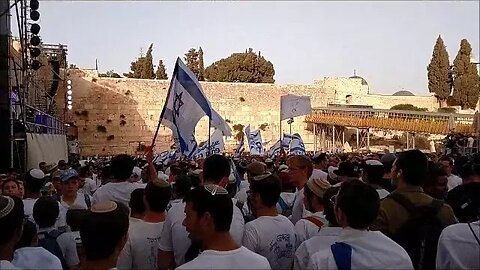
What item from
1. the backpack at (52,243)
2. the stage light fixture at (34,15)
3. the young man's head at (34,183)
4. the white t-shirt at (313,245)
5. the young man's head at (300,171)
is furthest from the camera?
the stage light fixture at (34,15)

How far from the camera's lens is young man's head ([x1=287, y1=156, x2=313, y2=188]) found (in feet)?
17.5

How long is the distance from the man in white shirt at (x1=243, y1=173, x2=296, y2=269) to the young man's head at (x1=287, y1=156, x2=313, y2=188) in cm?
152

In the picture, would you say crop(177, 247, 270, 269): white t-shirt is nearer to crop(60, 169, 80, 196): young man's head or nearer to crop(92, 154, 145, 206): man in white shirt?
crop(92, 154, 145, 206): man in white shirt

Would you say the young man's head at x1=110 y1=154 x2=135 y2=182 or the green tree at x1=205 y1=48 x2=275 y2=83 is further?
the green tree at x1=205 y1=48 x2=275 y2=83

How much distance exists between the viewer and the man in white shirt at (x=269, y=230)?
3641 mm

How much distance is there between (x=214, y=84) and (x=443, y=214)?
41.5m

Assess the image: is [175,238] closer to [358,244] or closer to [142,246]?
[142,246]

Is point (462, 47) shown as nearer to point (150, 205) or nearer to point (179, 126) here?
point (179, 126)

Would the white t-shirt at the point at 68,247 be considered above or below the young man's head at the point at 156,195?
below

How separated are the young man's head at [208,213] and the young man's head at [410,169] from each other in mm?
1507

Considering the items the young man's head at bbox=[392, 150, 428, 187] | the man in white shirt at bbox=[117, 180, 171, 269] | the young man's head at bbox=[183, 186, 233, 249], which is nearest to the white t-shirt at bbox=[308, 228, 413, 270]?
the young man's head at bbox=[183, 186, 233, 249]

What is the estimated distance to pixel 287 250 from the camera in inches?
146

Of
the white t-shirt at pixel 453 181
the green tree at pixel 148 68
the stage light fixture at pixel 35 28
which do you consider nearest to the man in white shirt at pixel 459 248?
the white t-shirt at pixel 453 181

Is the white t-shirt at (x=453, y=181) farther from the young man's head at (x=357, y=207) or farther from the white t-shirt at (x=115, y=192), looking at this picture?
the young man's head at (x=357, y=207)
